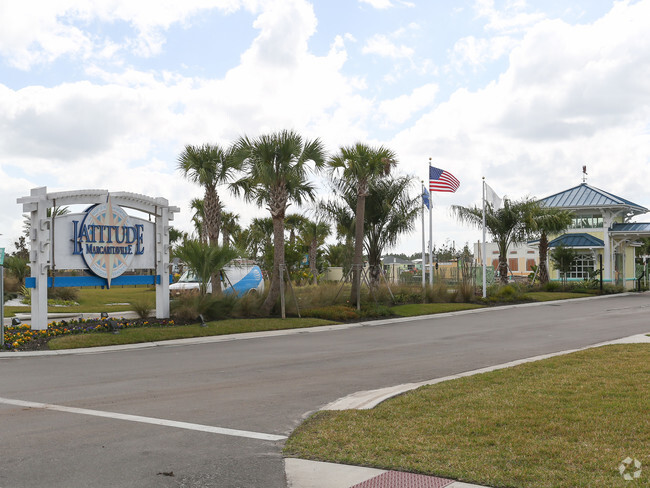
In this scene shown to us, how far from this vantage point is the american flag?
2977 cm

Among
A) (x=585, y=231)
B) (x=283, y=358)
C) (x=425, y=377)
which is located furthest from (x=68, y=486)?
(x=585, y=231)

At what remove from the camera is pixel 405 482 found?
525 cm

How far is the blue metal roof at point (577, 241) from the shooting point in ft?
153

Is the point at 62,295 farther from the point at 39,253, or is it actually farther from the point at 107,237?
the point at 39,253

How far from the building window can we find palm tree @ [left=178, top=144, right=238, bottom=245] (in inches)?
1287

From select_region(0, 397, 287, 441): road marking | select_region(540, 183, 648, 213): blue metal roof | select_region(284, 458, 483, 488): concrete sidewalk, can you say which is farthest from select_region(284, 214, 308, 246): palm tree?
select_region(284, 458, 483, 488): concrete sidewalk

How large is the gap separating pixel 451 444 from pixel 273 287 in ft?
53.2

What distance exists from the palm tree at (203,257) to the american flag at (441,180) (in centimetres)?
1235

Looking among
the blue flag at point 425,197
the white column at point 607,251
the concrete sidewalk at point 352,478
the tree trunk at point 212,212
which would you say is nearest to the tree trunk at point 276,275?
the tree trunk at point 212,212

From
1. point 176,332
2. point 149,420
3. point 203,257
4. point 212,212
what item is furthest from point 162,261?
point 149,420

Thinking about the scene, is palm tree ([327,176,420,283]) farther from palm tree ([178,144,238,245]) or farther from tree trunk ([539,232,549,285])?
tree trunk ([539,232,549,285])

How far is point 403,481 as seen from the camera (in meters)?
5.28

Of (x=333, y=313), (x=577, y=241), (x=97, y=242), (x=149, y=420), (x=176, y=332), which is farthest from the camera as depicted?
(x=577, y=241)

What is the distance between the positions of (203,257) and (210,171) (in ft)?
21.5
